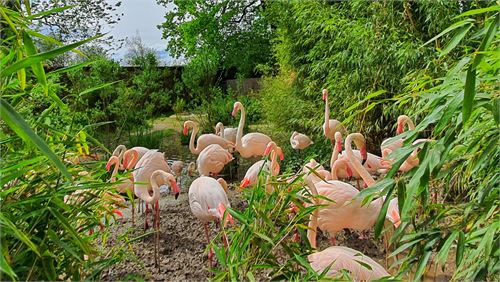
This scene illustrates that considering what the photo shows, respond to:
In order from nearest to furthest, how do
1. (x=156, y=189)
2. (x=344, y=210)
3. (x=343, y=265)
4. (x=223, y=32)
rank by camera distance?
(x=343, y=265), (x=344, y=210), (x=156, y=189), (x=223, y=32)

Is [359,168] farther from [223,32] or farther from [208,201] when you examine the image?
[223,32]

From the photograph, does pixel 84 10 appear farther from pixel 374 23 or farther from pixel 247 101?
pixel 374 23

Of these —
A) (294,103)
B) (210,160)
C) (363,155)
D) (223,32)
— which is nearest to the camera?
(363,155)

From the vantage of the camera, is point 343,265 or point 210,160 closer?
point 343,265

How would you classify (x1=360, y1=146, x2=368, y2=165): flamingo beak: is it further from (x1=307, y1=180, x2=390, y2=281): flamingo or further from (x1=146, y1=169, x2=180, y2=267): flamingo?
(x1=307, y1=180, x2=390, y2=281): flamingo

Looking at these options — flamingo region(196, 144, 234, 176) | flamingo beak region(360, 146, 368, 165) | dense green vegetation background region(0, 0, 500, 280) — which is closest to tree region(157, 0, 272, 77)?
dense green vegetation background region(0, 0, 500, 280)

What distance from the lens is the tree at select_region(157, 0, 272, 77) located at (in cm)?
584

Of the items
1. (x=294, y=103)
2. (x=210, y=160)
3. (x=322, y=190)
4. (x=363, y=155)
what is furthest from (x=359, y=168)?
(x=294, y=103)

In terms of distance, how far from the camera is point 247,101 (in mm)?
5156

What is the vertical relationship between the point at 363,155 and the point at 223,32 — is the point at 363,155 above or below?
below

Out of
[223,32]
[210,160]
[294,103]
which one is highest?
[223,32]

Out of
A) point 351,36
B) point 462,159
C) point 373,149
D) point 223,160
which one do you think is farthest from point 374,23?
point 462,159

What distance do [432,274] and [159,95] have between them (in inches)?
143

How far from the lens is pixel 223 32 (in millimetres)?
6145
